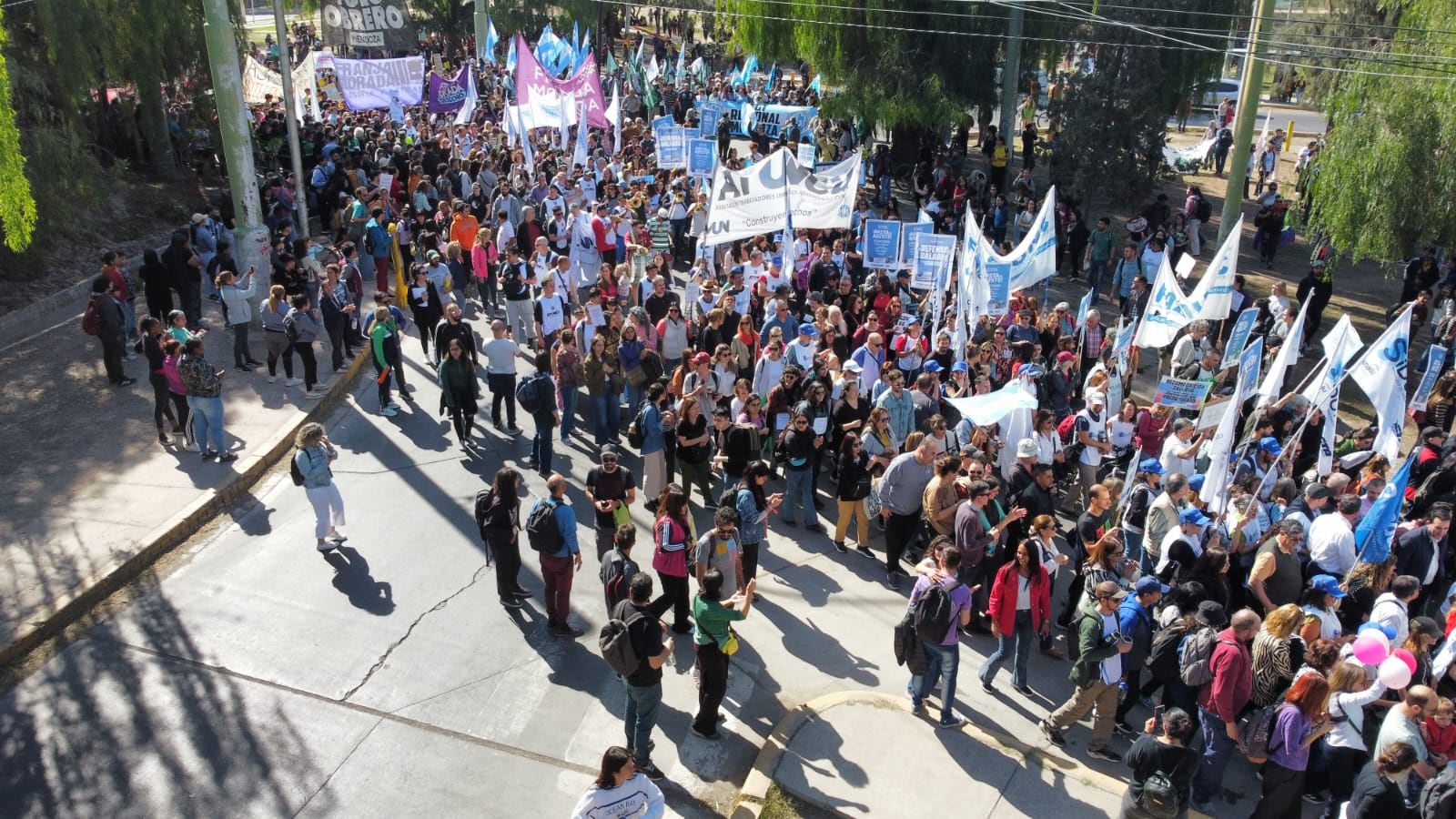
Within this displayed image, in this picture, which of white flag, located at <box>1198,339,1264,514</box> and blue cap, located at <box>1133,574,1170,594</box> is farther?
white flag, located at <box>1198,339,1264,514</box>

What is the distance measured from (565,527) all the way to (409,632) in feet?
5.39

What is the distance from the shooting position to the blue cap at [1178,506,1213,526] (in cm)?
838

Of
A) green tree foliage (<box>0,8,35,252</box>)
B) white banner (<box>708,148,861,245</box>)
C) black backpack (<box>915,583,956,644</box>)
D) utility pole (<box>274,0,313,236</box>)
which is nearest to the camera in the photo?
black backpack (<box>915,583,956,644</box>)

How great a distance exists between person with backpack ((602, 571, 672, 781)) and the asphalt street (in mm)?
373

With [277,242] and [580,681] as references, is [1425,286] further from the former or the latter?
[277,242]

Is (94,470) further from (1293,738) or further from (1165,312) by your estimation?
(1165,312)

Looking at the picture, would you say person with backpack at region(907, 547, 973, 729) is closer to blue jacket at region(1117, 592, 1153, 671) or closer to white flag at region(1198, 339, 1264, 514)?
blue jacket at region(1117, 592, 1153, 671)

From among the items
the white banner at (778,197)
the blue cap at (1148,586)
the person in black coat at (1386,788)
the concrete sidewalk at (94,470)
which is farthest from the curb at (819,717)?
the white banner at (778,197)

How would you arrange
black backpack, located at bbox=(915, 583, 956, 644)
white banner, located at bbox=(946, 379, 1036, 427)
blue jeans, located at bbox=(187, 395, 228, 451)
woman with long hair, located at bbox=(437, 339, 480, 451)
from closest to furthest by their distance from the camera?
black backpack, located at bbox=(915, 583, 956, 644) → white banner, located at bbox=(946, 379, 1036, 427) → blue jeans, located at bbox=(187, 395, 228, 451) → woman with long hair, located at bbox=(437, 339, 480, 451)

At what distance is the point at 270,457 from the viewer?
38.5ft

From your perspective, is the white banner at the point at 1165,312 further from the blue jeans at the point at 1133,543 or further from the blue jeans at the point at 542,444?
the blue jeans at the point at 542,444

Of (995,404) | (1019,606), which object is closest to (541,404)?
(995,404)

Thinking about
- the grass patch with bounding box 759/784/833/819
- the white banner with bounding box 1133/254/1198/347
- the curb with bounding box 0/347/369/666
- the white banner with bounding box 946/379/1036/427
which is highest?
the white banner with bounding box 1133/254/1198/347

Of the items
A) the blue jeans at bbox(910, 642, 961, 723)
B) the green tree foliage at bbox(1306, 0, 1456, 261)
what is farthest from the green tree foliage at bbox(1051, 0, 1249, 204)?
the blue jeans at bbox(910, 642, 961, 723)
